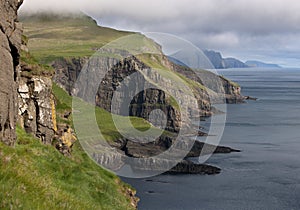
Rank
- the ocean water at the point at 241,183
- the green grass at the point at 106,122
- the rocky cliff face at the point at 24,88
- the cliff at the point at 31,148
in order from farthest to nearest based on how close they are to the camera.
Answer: the green grass at the point at 106,122
the ocean water at the point at 241,183
the rocky cliff face at the point at 24,88
the cliff at the point at 31,148

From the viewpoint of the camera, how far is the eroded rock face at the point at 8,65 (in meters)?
13.5

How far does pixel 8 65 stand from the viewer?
558 inches

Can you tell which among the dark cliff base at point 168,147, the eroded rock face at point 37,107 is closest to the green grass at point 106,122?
the dark cliff base at point 168,147

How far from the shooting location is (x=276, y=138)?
148500 millimetres

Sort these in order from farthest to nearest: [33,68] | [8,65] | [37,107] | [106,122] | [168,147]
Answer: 1. [106,122]
2. [168,147]
3. [33,68]
4. [37,107]
5. [8,65]

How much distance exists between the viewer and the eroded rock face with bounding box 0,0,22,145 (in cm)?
1346

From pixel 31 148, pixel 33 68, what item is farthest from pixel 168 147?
pixel 31 148

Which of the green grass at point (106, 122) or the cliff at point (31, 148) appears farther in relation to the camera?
the green grass at point (106, 122)

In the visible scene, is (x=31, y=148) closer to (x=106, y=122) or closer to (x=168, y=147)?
(x=168, y=147)

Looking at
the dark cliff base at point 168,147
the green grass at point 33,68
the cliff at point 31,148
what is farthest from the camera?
the dark cliff base at point 168,147

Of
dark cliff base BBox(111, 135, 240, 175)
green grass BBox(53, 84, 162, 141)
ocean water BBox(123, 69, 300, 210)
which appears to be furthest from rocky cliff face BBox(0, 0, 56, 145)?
green grass BBox(53, 84, 162, 141)

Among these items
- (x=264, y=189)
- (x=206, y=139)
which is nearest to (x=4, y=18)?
(x=264, y=189)

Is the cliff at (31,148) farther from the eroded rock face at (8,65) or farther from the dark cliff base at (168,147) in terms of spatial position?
the dark cliff base at (168,147)

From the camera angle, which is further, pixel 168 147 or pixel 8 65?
pixel 168 147
